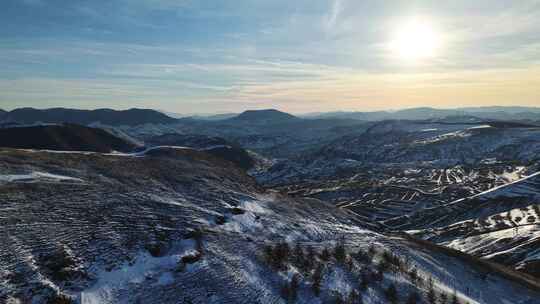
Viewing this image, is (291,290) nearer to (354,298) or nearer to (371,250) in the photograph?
(354,298)

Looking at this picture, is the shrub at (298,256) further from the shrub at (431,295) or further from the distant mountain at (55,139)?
the distant mountain at (55,139)

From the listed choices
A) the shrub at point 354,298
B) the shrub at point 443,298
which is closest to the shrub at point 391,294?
the shrub at point 354,298

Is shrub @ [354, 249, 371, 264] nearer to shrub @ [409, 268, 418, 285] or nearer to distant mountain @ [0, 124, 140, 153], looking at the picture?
shrub @ [409, 268, 418, 285]

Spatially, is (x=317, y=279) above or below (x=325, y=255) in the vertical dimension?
above

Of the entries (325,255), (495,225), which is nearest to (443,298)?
(325,255)

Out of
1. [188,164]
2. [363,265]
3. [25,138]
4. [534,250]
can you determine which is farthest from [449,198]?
[25,138]

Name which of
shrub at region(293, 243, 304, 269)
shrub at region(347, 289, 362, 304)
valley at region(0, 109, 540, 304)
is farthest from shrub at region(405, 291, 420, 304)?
shrub at region(293, 243, 304, 269)

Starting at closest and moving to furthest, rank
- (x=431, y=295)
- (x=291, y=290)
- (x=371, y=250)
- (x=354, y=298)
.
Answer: (x=291, y=290)
(x=354, y=298)
(x=431, y=295)
(x=371, y=250)

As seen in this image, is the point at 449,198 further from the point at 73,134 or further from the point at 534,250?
the point at 73,134
